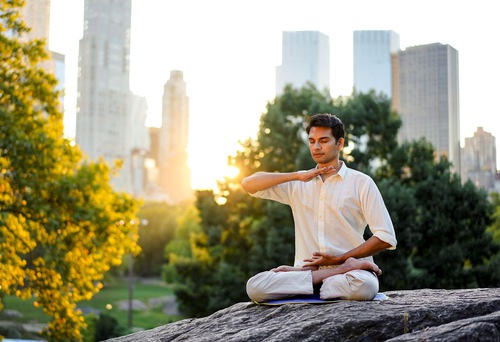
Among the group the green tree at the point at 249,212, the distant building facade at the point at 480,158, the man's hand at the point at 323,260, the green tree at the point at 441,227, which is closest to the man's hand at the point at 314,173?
the man's hand at the point at 323,260

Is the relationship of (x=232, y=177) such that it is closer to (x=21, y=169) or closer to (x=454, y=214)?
(x=454, y=214)

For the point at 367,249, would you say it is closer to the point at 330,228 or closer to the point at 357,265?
the point at 357,265

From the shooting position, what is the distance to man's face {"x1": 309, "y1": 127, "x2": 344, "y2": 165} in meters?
6.48

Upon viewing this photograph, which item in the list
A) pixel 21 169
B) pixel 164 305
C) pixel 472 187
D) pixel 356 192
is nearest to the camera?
pixel 356 192

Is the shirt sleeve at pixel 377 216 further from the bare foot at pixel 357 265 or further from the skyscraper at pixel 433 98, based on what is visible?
the skyscraper at pixel 433 98

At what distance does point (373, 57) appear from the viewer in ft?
278

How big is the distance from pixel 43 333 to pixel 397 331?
41.6 feet

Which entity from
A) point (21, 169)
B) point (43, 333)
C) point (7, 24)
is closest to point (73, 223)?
Answer: point (21, 169)

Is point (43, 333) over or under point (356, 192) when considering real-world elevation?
under

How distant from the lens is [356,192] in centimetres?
646

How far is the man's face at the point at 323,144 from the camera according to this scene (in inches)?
255

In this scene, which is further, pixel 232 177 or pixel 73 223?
pixel 232 177

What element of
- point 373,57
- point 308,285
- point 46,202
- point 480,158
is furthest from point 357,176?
point 373,57

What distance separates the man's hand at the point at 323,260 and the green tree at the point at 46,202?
10086 mm
